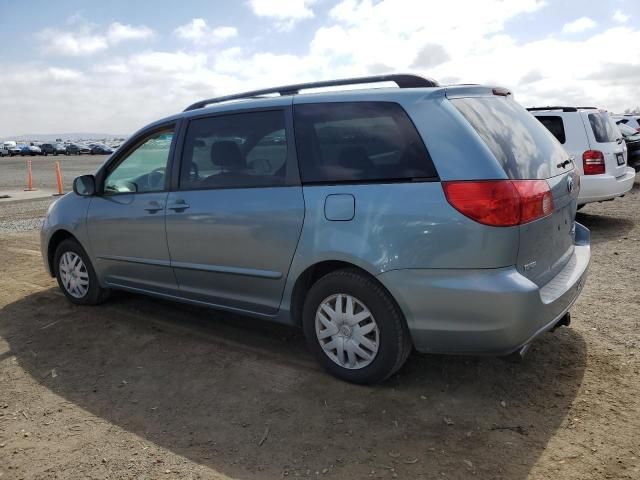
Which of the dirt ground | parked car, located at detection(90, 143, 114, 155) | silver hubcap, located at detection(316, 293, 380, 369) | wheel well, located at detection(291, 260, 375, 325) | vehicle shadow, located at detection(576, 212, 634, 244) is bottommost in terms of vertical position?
the dirt ground

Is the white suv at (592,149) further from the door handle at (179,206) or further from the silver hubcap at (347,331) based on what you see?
the door handle at (179,206)

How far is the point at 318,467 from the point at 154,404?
121 cm

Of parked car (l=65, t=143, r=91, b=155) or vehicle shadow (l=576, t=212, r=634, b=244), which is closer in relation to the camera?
vehicle shadow (l=576, t=212, r=634, b=244)

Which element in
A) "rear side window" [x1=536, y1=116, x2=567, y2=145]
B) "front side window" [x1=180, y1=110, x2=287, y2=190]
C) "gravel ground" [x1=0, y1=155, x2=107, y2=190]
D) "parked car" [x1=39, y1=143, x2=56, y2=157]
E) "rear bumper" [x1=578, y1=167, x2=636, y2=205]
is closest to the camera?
"front side window" [x1=180, y1=110, x2=287, y2=190]

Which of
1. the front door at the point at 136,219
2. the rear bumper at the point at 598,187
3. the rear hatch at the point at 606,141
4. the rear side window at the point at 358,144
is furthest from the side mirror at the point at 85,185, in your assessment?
the rear hatch at the point at 606,141

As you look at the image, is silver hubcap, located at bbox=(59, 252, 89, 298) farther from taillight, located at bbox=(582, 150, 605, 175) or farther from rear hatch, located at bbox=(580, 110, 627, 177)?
rear hatch, located at bbox=(580, 110, 627, 177)

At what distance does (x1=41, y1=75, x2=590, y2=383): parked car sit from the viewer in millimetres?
2908

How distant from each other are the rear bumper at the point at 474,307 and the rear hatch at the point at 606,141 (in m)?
5.66

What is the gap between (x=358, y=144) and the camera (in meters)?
3.31

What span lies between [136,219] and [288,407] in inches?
84.4

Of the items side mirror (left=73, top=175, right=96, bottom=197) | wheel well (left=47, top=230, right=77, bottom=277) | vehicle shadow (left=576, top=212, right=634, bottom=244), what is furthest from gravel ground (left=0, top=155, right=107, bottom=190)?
vehicle shadow (left=576, top=212, right=634, bottom=244)

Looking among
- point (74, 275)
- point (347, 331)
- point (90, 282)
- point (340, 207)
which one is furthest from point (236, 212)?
point (74, 275)

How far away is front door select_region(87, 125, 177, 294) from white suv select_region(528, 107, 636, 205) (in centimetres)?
602

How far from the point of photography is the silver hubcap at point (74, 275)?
5109 millimetres
